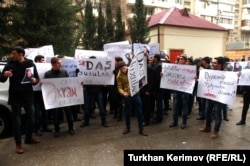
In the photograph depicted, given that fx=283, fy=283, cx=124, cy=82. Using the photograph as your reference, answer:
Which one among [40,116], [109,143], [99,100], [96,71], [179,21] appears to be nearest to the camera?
[109,143]

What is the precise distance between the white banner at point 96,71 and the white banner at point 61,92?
515 millimetres

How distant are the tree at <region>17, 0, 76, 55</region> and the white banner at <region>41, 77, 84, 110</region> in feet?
25.2

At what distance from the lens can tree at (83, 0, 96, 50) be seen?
29547 mm

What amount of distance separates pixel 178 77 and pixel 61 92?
9.90ft

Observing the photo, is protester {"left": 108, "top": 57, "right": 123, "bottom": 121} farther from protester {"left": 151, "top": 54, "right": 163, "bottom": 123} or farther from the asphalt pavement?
protester {"left": 151, "top": 54, "right": 163, "bottom": 123}

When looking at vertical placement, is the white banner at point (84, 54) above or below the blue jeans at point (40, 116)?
above

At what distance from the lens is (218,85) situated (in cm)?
670

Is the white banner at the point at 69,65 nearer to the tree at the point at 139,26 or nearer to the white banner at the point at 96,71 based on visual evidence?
the white banner at the point at 96,71

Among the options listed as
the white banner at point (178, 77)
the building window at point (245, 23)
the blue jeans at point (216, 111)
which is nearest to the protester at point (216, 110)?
the blue jeans at point (216, 111)

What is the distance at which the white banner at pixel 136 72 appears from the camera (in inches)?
255

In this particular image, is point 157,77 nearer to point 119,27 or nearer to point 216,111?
point 216,111

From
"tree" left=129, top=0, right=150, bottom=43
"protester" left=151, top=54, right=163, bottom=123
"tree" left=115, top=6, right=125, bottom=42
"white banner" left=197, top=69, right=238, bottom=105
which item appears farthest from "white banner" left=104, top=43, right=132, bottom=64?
"tree" left=115, top=6, right=125, bottom=42

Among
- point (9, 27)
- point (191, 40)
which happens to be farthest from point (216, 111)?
point (191, 40)

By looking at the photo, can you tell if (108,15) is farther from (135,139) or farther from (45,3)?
(135,139)
